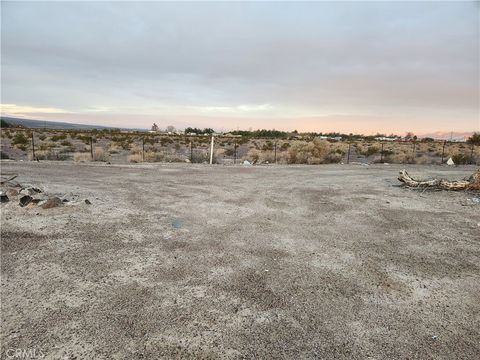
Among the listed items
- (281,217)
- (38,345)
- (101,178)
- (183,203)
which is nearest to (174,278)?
(38,345)

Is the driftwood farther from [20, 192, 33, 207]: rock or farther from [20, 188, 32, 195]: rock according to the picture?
[20, 188, 32, 195]: rock

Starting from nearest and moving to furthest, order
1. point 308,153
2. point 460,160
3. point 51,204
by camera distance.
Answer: point 51,204 < point 308,153 < point 460,160

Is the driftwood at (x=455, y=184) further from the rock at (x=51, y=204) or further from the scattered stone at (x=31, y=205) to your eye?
the scattered stone at (x=31, y=205)

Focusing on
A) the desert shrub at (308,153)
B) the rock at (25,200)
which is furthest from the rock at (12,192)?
the desert shrub at (308,153)

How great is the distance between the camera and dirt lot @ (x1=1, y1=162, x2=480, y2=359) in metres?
3.78

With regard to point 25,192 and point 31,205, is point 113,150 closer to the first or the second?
point 25,192

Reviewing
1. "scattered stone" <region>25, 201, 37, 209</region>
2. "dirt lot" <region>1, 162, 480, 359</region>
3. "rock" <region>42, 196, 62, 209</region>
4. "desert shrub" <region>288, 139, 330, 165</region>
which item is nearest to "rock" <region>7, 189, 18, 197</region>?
"dirt lot" <region>1, 162, 480, 359</region>

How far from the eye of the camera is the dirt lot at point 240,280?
378cm

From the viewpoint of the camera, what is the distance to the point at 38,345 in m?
3.64

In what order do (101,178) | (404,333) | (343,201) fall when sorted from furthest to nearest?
(101,178) < (343,201) < (404,333)

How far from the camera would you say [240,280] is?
5.22m

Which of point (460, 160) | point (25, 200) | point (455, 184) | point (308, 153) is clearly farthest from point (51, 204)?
point (460, 160)

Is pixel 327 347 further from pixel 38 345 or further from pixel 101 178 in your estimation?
pixel 101 178

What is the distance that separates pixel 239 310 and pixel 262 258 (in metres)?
1.76
